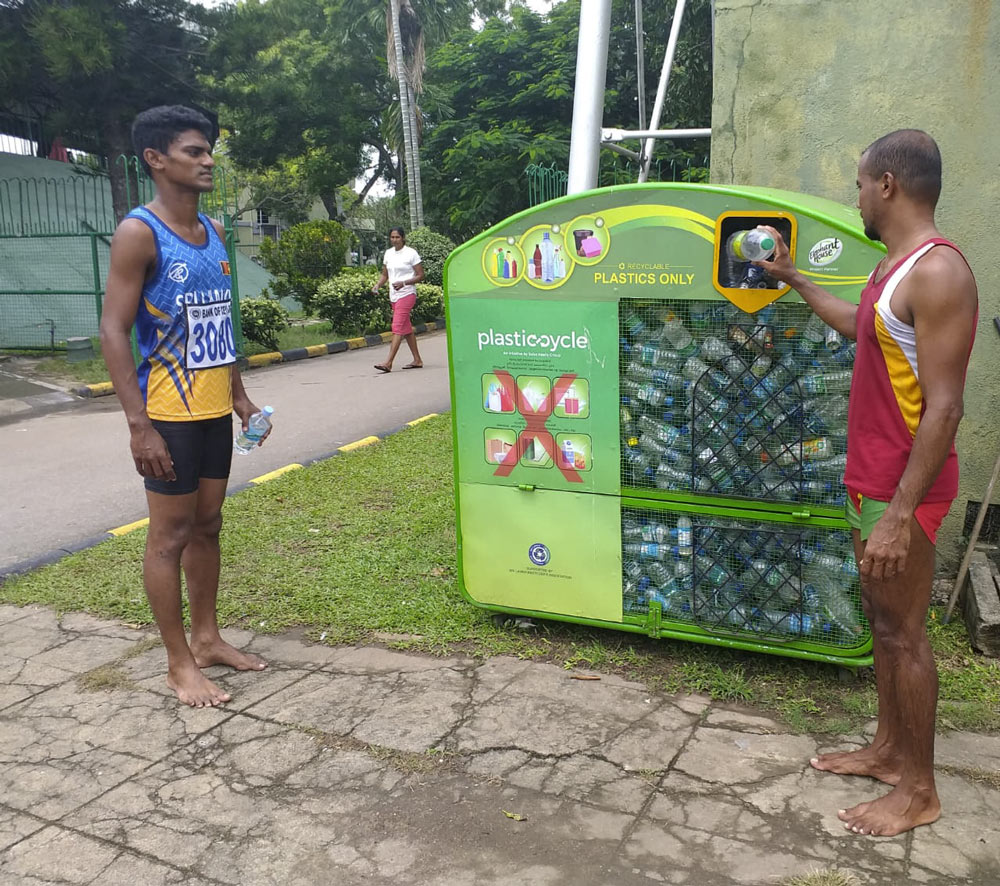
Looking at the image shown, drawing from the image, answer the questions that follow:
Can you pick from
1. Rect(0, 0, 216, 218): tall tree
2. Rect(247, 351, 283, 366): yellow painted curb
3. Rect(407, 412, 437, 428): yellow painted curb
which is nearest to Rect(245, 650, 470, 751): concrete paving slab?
Rect(407, 412, 437, 428): yellow painted curb

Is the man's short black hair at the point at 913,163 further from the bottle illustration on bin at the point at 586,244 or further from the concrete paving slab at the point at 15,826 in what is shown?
the concrete paving slab at the point at 15,826

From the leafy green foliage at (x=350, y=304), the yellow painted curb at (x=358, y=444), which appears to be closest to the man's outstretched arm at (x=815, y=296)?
the yellow painted curb at (x=358, y=444)

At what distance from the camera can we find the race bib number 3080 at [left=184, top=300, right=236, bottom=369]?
354cm

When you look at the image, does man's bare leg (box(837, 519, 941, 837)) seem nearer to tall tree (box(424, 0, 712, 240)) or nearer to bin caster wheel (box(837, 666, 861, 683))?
bin caster wheel (box(837, 666, 861, 683))

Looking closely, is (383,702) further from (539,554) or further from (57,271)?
(57,271)

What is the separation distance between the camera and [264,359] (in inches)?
544

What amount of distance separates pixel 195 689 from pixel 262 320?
11130mm

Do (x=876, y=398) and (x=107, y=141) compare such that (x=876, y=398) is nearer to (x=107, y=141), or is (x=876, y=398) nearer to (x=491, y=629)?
(x=491, y=629)

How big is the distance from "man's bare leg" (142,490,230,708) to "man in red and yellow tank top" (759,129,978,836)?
91.3 inches

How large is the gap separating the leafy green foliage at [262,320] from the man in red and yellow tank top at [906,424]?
12090 mm

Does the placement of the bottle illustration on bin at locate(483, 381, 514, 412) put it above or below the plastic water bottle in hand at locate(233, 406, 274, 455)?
above

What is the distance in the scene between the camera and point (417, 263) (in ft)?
41.9

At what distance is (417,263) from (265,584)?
8.48 m

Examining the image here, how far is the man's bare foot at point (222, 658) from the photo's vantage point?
3922mm
